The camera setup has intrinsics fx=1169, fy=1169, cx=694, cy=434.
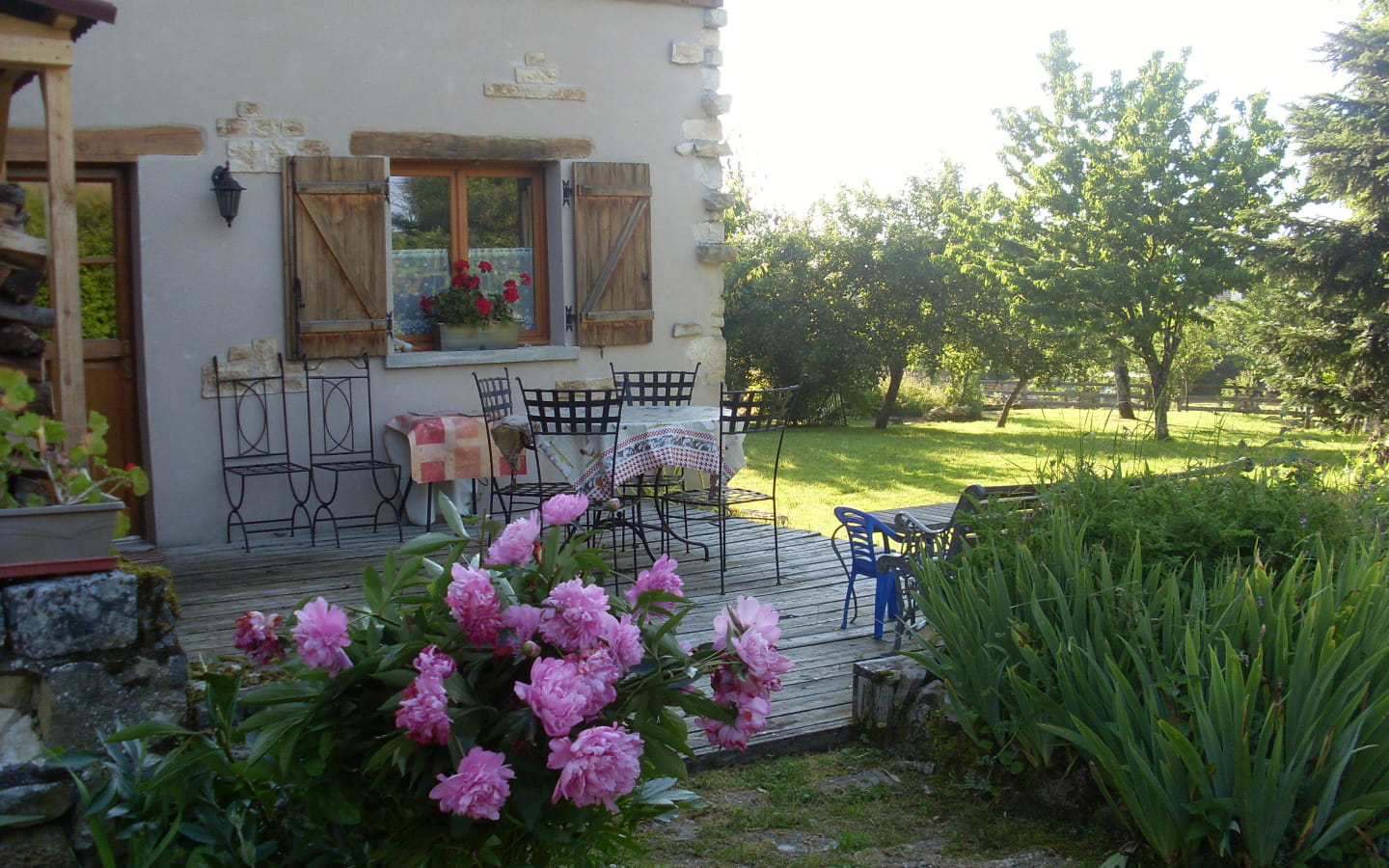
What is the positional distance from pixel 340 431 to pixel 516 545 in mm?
5288

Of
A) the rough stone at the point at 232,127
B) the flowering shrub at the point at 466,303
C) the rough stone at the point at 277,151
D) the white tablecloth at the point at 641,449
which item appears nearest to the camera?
the white tablecloth at the point at 641,449

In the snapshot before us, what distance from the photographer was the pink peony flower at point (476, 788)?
152cm

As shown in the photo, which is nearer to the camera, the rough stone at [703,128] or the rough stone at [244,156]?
the rough stone at [244,156]

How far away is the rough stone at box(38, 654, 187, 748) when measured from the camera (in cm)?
208

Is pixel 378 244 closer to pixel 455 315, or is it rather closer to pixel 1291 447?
pixel 455 315

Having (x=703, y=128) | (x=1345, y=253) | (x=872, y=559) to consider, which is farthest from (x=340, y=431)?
(x=1345, y=253)

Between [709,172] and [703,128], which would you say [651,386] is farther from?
[703,128]

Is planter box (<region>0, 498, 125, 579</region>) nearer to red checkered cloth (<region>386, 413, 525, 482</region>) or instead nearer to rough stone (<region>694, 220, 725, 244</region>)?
red checkered cloth (<region>386, 413, 525, 482</region>)

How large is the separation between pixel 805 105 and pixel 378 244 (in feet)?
81.5

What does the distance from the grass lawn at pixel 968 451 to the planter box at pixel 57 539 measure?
280 centimetres

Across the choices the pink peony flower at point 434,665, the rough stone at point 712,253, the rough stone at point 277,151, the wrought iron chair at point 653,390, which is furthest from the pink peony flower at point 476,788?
the rough stone at point 712,253

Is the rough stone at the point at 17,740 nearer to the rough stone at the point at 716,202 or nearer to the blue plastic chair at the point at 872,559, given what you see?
the blue plastic chair at the point at 872,559

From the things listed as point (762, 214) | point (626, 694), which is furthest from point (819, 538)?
point (762, 214)

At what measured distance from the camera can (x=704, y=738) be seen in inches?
134
